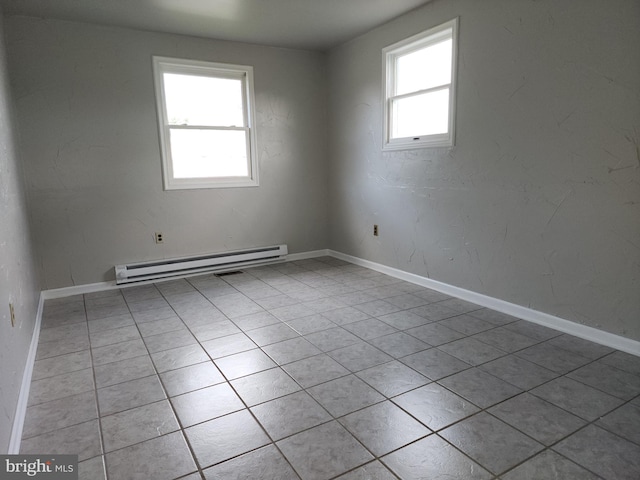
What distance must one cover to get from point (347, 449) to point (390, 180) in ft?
9.44

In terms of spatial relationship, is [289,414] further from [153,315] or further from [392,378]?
[153,315]

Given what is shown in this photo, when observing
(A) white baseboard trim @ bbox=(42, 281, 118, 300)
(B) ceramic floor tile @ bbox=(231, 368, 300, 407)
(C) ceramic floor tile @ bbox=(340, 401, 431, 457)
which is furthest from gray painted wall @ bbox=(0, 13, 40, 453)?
(C) ceramic floor tile @ bbox=(340, 401, 431, 457)

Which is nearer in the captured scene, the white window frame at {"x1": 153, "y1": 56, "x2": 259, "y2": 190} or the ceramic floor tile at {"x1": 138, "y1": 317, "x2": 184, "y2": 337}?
the ceramic floor tile at {"x1": 138, "y1": 317, "x2": 184, "y2": 337}

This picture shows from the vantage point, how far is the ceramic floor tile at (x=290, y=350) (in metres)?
2.38

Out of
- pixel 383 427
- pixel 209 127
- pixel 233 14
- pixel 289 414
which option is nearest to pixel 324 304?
pixel 289 414

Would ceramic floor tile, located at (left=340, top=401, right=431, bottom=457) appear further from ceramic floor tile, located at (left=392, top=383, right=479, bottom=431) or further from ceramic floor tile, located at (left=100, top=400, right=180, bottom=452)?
ceramic floor tile, located at (left=100, top=400, right=180, bottom=452)

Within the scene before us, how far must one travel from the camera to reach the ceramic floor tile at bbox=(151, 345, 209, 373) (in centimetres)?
233

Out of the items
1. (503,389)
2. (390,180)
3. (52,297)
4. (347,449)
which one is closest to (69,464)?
(347,449)

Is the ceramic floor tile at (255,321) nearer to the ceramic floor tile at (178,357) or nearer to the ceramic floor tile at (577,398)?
the ceramic floor tile at (178,357)

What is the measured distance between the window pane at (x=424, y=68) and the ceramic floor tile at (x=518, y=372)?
88.9 inches

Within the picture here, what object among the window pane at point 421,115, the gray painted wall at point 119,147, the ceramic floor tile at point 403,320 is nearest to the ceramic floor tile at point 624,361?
the ceramic floor tile at point 403,320

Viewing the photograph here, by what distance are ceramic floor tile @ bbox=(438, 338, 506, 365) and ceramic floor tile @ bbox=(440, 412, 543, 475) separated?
21.6 inches

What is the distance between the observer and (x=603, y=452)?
5.12ft

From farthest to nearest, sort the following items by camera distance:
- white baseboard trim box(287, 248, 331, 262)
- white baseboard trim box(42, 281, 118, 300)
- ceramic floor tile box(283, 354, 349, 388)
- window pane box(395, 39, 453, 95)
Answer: white baseboard trim box(287, 248, 331, 262) < white baseboard trim box(42, 281, 118, 300) < window pane box(395, 39, 453, 95) < ceramic floor tile box(283, 354, 349, 388)
